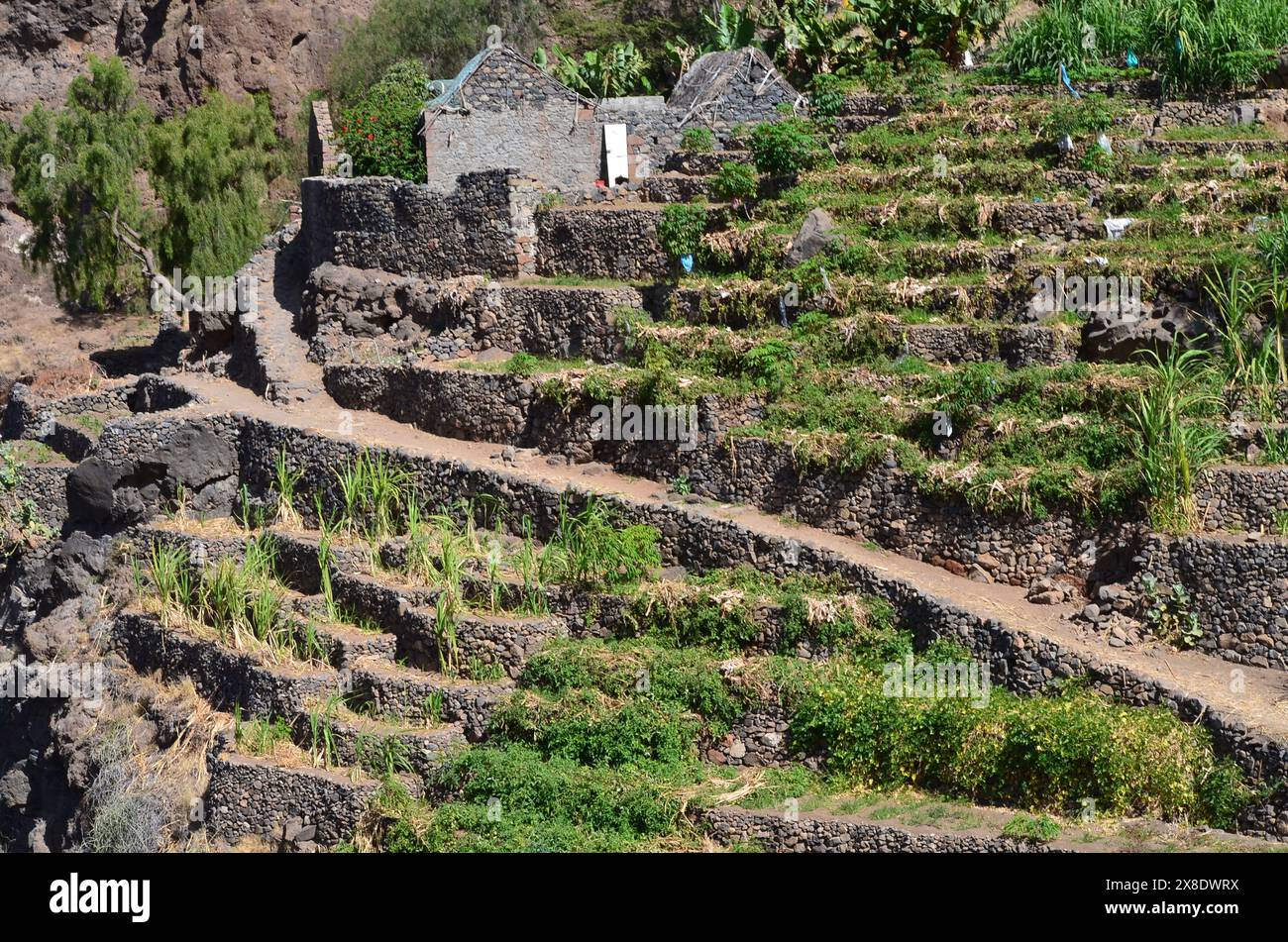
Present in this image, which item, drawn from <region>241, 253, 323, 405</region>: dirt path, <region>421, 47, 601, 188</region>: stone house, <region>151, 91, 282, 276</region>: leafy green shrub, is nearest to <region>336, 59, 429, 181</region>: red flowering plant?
<region>421, 47, 601, 188</region>: stone house

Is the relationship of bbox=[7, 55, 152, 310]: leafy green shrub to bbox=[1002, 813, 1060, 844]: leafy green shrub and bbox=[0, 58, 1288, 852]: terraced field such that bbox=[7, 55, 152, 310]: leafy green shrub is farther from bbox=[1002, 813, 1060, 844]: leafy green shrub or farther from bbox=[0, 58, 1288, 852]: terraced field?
bbox=[1002, 813, 1060, 844]: leafy green shrub

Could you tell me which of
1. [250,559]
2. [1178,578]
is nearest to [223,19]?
[250,559]

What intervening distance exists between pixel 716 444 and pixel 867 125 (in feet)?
28.6

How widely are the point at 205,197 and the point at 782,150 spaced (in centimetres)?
1276

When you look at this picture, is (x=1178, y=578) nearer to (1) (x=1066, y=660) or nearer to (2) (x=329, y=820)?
(1) (x=1066, y=660)

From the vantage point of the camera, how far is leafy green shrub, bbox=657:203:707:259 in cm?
2877

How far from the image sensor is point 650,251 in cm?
2923

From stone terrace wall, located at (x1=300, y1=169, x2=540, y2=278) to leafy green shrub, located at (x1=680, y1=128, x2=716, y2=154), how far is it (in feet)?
10.1

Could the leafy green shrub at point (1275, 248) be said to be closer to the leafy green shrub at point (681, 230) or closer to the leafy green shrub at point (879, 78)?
the leafy green shrub at point (681, 230)

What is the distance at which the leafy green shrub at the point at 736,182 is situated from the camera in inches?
1155

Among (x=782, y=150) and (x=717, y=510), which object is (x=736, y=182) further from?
(x=717, y=510)

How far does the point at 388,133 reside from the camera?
32.0 metres

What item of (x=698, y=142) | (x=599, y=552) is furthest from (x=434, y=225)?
(x=599, y=552)

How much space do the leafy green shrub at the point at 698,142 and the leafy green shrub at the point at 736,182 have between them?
219 centimetres
